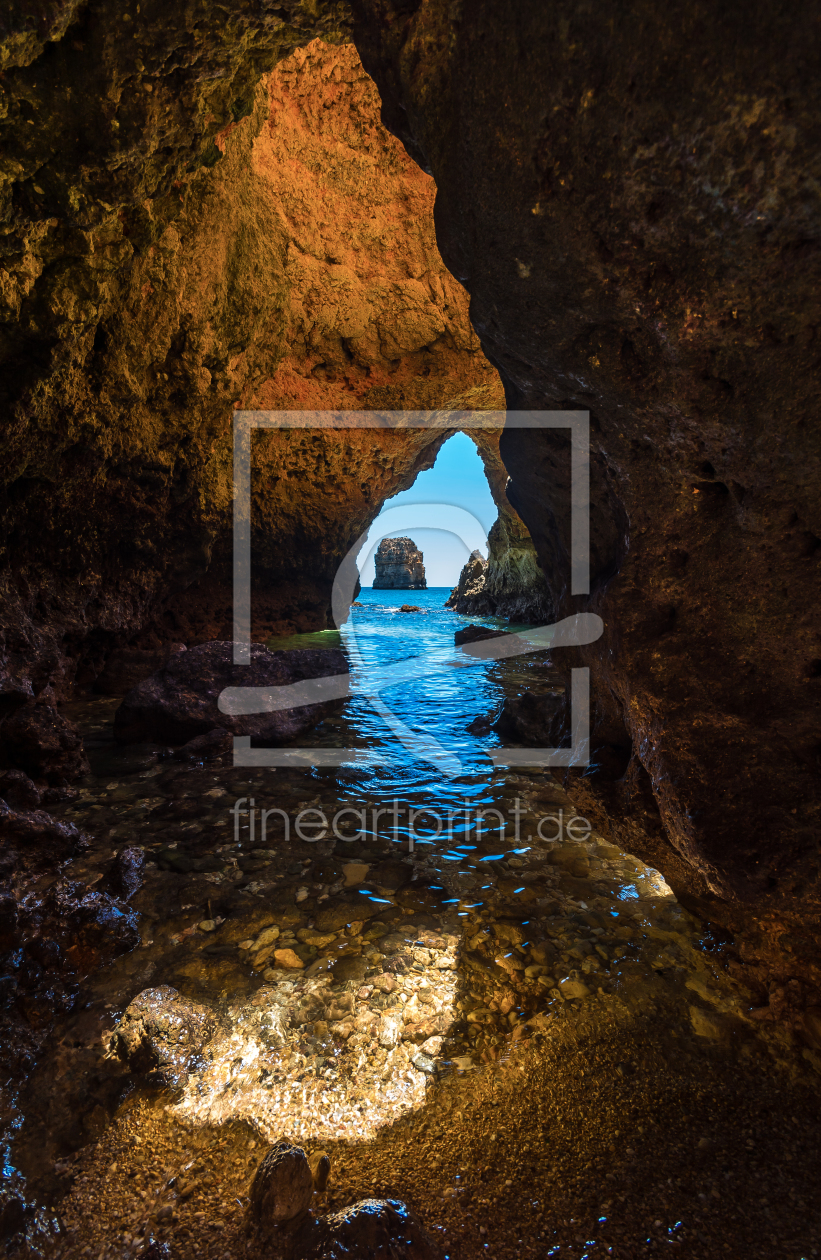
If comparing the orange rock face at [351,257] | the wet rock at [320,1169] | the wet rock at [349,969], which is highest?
the orange rock face at [351,257]

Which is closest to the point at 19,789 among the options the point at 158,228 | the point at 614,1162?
the point at 614,1162

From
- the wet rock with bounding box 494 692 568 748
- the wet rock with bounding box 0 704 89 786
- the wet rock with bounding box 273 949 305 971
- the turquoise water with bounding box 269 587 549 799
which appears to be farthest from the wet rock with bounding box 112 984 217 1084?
the wet rock with bounding box 494 692 568 748

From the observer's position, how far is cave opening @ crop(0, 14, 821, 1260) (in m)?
1.44

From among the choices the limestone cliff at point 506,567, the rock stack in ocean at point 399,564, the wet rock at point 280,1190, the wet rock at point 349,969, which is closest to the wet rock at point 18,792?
the wet rock at point 349,969

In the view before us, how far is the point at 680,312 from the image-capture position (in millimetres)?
1721

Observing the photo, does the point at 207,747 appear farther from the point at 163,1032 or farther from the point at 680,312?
the point at 680,312

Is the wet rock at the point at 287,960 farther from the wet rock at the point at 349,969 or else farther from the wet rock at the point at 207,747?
the wet rock at the point at 207,747

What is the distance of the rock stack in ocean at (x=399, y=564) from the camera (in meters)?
53.9

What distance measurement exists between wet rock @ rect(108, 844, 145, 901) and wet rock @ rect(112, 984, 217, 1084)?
2.42 ft

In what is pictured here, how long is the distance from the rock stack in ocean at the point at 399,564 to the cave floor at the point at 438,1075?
51.1 metres

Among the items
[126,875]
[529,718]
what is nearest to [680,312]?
[126,875]

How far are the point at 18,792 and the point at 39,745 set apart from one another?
22.6 inches

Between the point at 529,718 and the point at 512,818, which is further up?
the point at 529,718

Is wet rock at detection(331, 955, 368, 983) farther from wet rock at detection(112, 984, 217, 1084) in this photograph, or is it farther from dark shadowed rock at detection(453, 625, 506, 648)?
dark shadowed rock at detection(453, 625, 506, 648)
